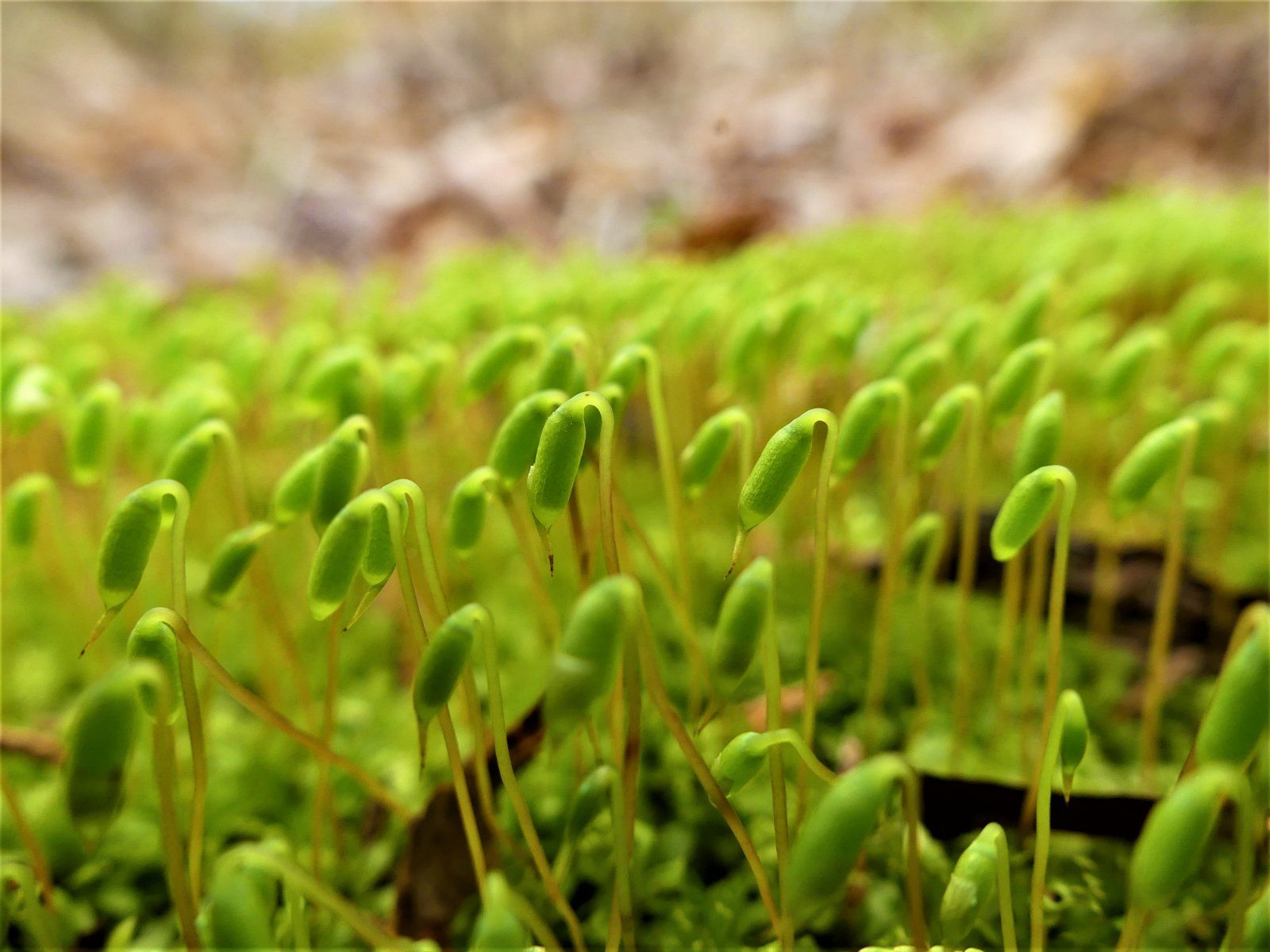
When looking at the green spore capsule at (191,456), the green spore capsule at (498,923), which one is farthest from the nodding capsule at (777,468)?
the green spore capsule at (191,456)

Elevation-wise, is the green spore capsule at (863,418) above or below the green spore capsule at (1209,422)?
above

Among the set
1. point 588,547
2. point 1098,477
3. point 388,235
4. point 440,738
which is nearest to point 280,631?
point 440,738

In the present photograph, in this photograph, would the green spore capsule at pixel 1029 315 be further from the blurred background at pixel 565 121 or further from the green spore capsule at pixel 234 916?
the blurred background at pixel 565 121

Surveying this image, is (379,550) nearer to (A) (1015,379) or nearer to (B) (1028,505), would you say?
(B) (1028,505)

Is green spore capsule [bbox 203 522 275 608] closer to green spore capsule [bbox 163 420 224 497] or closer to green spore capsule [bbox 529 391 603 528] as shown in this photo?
green spore capsule [bbox 163 420 224 497]

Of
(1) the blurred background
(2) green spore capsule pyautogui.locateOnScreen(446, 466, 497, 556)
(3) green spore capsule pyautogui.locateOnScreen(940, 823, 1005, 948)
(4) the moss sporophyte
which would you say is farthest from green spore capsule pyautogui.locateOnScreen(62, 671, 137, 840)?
(1) the blurred background

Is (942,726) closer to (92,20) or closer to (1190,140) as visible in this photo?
(1190,140)

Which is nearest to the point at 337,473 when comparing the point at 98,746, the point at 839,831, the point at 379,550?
the point at 379,550
